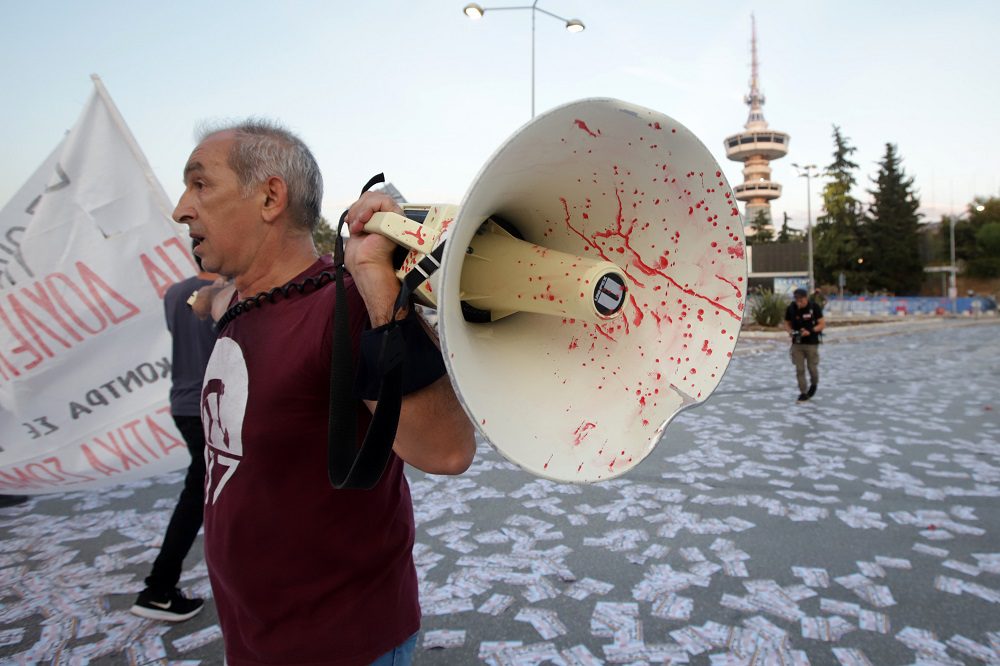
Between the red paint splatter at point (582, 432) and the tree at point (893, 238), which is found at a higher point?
the tree at point (893, 238)

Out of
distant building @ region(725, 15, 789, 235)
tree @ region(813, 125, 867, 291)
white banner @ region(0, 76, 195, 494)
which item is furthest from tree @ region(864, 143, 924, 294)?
white banner @ region(0, 76, 195, 494)

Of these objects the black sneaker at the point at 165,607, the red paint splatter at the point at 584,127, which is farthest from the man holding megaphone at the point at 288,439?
the black sneaker at the point at 165,607

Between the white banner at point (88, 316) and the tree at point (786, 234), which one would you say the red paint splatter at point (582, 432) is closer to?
the white banner at point (88, 316)

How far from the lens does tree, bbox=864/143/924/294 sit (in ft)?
160

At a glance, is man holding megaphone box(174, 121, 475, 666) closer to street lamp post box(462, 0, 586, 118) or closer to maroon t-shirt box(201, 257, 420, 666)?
maroon t-shirt box(201, 257, 420, 666)

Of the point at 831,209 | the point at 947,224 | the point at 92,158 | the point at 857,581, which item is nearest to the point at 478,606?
the point at 857,581

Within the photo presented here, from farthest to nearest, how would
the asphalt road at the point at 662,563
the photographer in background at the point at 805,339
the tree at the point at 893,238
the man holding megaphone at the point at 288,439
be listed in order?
the tree at the point at 893,238 < the photographer in background at the point at 805,339 < the asphalt road at the point at 662,563 < the man holding megaphone at the point at 288,439

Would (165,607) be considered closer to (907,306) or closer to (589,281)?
(589,281)

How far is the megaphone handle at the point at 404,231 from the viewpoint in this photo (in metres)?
0.87

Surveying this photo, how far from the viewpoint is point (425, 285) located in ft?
2.85

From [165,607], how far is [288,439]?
2251mm

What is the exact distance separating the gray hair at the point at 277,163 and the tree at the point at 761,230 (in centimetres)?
7730

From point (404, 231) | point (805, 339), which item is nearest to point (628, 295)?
point (404, 231)

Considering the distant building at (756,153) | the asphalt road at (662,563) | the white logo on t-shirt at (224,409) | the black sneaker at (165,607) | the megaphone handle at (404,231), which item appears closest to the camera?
the megaphone handle at (404,231)
